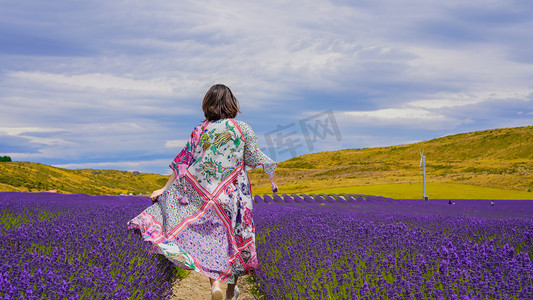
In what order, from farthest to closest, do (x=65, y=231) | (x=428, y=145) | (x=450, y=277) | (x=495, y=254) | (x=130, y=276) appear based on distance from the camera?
1. (x=428, y=145)
2. (x=65, y=231)
3. (x=130, y=276)
4. (x=495, y=254)
5. (x=450, y=277)

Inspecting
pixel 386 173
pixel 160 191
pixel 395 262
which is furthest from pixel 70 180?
pixel 395 262

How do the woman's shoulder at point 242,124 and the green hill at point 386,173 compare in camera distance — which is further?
the green hill at point 386,173

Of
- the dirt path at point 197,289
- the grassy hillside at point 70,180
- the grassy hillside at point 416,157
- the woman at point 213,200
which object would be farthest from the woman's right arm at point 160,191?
the grassy hillside at point 416,157

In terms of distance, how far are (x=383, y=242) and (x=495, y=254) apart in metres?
0.94

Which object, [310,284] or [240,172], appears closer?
[310,284]

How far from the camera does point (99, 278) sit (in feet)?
8.89

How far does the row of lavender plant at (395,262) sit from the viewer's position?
2.47 m

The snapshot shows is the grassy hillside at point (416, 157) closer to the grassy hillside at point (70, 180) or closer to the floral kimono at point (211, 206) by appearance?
the grassy hillside at point (70, 180)

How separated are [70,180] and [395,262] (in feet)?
80.2

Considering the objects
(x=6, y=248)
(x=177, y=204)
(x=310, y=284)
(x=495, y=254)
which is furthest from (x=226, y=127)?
(x=495, y=254)

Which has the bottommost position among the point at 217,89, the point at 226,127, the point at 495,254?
the point at 495,254

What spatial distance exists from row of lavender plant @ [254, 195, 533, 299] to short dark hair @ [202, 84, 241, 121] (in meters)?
1.39

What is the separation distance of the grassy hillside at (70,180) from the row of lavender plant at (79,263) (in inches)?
600

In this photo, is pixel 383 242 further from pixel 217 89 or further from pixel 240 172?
pixel 217 89
